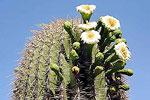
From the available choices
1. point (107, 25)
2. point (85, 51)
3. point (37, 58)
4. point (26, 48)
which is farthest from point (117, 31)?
point (26, 48)

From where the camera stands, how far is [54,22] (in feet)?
→ 14.0

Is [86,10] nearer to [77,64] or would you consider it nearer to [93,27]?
[93,27]

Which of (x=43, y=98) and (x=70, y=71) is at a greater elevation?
(x=70, y=71)

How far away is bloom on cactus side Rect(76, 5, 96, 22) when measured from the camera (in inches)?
148

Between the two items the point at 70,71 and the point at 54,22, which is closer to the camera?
the point at 70,71

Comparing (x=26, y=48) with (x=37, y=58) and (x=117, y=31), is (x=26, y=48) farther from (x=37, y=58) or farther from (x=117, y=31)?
(x=117, y=31)

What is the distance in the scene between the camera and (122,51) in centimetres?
356

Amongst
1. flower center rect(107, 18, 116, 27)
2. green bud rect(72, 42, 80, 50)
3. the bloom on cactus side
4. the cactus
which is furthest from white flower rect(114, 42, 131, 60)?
the bloom on cactus side

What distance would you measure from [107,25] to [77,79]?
0.83 m

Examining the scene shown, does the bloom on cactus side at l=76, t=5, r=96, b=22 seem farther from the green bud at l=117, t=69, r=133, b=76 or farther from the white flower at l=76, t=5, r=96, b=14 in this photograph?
the green bud at l=117, t=69, r=133, b=76

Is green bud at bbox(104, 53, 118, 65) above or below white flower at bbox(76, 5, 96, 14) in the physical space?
below

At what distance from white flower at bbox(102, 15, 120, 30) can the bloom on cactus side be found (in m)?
0.20

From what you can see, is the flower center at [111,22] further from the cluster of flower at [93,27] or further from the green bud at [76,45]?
the green bud at [76,45]

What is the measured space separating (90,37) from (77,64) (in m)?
0.38
